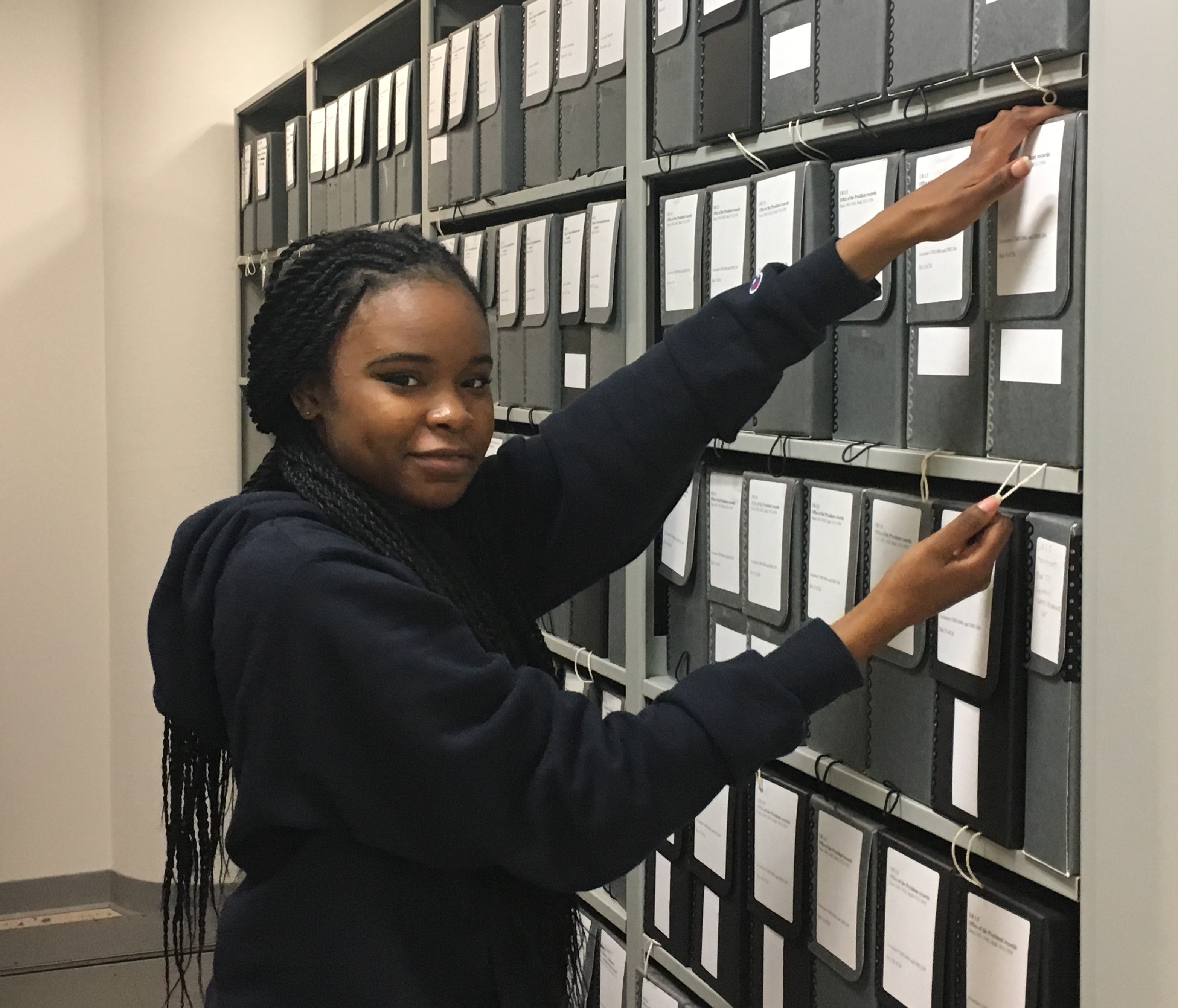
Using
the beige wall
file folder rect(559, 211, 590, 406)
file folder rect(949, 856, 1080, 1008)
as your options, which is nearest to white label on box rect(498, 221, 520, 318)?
file folder rect(559, 211, 590, 406)

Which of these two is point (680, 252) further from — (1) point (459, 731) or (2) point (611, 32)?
(1) point (459, 731)

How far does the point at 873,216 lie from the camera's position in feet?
4.03

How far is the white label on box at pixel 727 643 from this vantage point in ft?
5.00

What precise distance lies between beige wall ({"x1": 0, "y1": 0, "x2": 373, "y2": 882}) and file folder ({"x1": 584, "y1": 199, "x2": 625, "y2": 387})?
194 cm

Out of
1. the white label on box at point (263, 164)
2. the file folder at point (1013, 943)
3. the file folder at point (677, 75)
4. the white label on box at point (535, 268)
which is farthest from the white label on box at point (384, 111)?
the file folder at point (1013, 943)

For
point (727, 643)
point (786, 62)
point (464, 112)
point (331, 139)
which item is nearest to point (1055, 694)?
A: point (727, 643)

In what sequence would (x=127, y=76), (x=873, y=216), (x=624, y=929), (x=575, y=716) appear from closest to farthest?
(x=575, y=716) < (x=873, y=216) < (x=624, y=929) < (x=127, y=76)

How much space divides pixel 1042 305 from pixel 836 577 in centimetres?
38

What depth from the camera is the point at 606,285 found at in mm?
1732

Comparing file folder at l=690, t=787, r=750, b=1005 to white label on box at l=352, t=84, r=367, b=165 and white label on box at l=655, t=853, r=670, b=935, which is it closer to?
white label on box at l=655, t=853, r=670, b=935

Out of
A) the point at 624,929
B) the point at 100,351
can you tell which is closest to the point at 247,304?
the point at 100,351

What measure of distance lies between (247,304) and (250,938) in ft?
8.61

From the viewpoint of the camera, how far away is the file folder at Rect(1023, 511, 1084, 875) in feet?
3.52

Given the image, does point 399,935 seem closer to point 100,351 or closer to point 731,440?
point 731,440
